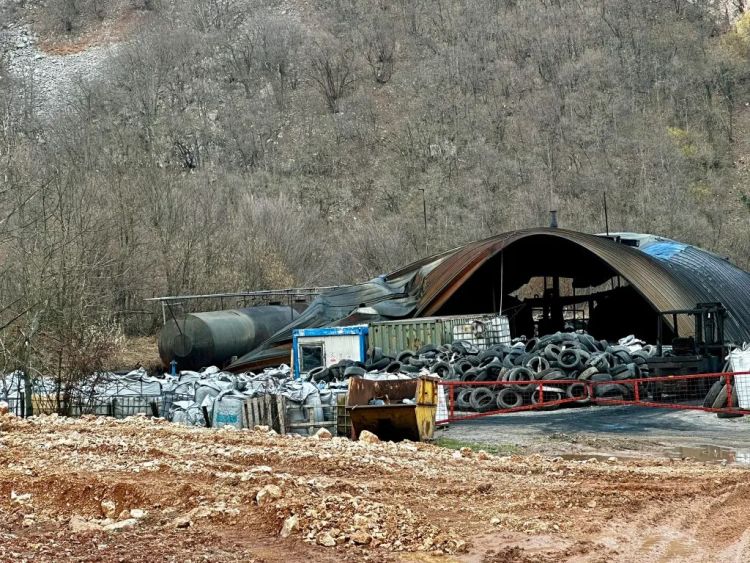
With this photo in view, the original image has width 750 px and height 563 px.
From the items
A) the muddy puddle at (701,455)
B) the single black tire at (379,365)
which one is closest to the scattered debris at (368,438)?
the muddy puddle at (701,455)

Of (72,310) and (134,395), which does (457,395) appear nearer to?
(134,395)

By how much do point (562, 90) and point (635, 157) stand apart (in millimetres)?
9595

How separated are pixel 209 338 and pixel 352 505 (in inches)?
894

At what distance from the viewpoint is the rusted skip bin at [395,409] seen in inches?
656

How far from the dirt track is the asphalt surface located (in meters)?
3.58

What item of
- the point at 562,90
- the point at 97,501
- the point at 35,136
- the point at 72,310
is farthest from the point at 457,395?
the point at 35,136

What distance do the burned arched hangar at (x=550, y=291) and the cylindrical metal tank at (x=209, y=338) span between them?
1.72 m

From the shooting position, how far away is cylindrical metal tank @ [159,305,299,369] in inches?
1232

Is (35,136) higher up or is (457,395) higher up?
(35,136)

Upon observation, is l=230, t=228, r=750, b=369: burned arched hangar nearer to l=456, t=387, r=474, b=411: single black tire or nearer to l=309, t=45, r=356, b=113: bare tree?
l=456, t=387, r=474, b=411: single black tire

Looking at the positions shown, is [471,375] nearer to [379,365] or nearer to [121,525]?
[379,365]

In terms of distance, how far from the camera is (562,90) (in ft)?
254

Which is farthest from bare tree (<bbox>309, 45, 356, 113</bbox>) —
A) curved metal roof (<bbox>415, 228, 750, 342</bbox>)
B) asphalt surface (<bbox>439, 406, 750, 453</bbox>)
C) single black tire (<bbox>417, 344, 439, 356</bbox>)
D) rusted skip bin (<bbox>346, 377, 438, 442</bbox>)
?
rusted skip bin (<bbox>346, 377, 438, 442</bbox>)

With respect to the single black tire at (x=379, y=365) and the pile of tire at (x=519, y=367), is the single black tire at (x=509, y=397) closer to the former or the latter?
the pile of tire at (x=519, y=367)
